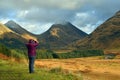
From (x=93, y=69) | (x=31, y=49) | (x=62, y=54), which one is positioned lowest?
(x=93, y=69)

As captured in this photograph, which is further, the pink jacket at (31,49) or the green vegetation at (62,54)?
the green vegetation at (62,54)

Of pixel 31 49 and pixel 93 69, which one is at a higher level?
pixel 31 49

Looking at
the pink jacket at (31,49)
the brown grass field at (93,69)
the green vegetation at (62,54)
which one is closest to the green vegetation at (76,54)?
the green vegetation at (62,54)

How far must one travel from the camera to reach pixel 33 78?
19.1 m

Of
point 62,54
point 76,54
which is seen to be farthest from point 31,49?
point 76,54

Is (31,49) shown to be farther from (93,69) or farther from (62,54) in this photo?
(62,54)

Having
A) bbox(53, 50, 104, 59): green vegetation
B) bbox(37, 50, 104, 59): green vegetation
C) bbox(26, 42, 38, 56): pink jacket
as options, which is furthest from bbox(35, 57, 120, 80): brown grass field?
bbox(53, 50, 104, 59): green vegetation

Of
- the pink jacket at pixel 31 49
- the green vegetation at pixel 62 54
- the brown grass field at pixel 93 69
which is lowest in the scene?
the brown grass field at pixel 93 69

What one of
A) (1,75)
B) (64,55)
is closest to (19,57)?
(1,75)

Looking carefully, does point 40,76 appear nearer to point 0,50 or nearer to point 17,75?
point 17,75

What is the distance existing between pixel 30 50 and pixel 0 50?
2501cm

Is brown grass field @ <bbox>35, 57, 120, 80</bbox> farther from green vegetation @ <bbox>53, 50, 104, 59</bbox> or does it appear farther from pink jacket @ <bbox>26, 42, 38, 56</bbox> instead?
green vegetation @ <bbox>53, 50, 104, 59</bbox>

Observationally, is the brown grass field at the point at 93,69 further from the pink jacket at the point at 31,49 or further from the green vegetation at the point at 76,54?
the green vegetation at the point at 76,54

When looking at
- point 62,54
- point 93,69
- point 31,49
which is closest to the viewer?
point 31,49
